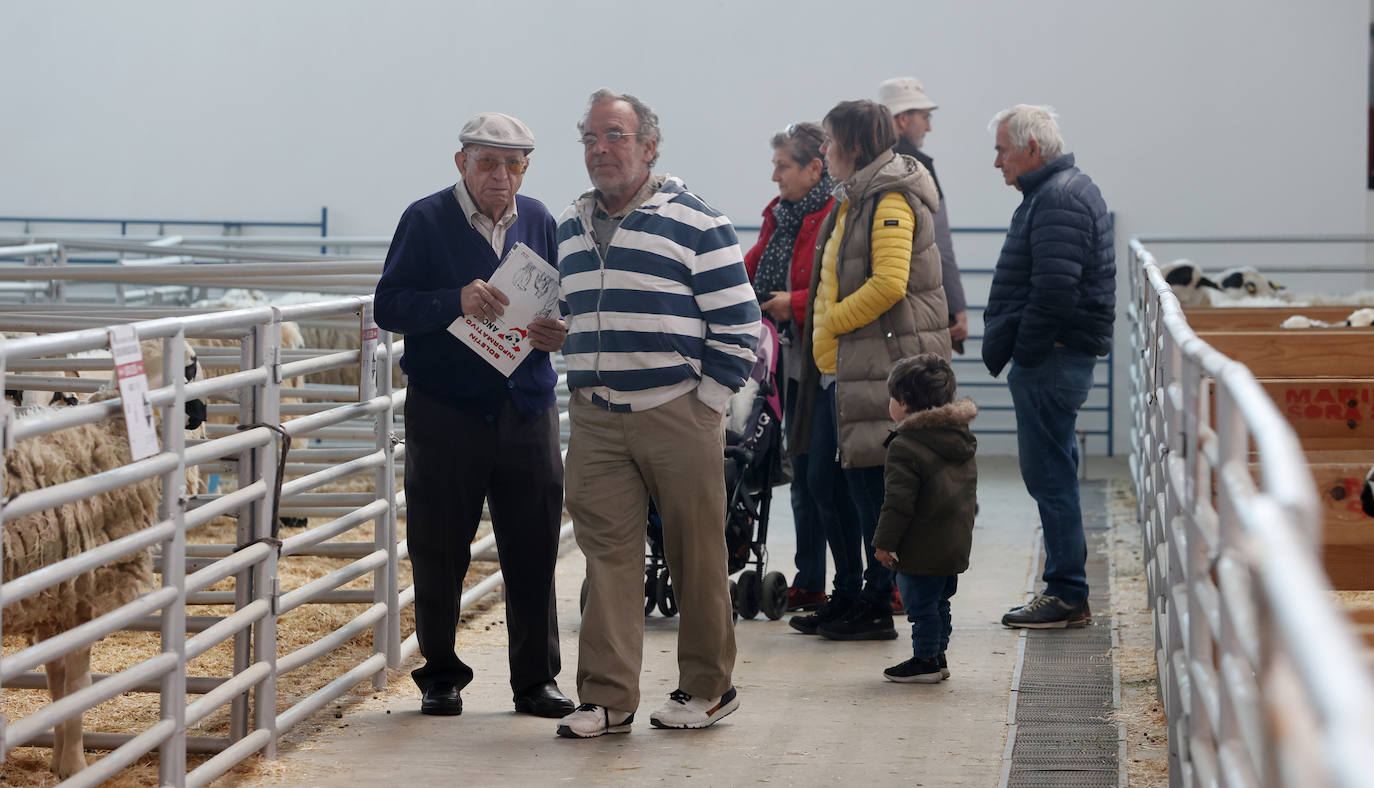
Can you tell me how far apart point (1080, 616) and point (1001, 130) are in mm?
1745

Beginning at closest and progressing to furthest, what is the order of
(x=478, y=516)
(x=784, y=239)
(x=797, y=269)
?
(x=478, y=516)
(x=797, y=269)
(x=784, y=239)

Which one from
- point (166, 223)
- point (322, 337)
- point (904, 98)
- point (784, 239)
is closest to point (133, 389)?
point (784, 239)

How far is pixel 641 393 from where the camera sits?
13.2 feet

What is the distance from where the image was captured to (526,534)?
438 cm

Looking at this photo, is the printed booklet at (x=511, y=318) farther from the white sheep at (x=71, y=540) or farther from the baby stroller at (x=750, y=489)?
the baby stroller at (x=750, y=489)

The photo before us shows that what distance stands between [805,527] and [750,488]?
320mm

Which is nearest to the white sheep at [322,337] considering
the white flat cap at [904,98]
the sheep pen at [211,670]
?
the sheep pen at [211,670]

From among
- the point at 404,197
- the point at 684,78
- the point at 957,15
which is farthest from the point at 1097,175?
the point at 404,197

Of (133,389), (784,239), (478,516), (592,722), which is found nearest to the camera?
(133,389)

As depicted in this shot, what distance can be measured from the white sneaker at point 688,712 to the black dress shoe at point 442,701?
591 mm

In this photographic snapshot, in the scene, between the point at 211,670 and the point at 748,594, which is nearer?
the point at 211,670

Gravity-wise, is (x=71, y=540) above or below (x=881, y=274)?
below

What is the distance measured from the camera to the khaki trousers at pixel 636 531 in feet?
13.3

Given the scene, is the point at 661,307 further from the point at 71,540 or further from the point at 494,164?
the point at 71,540
